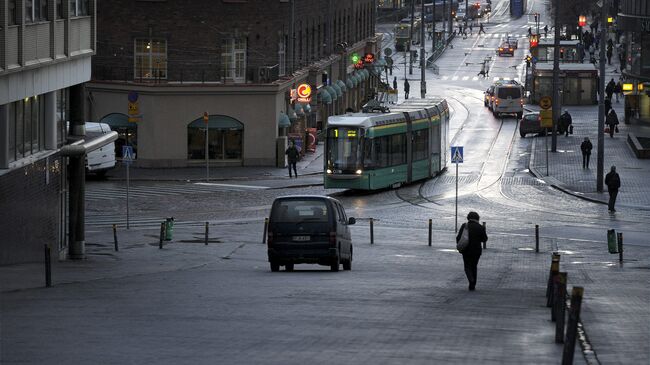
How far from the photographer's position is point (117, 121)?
63000 mm

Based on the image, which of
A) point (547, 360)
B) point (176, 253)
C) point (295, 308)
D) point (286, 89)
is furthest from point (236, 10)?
point (547, 360)

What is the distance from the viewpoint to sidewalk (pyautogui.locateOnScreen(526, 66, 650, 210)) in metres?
52.3

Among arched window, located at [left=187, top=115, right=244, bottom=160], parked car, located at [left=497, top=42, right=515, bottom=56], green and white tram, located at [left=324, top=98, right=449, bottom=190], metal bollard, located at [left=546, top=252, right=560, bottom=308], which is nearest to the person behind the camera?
metal bollard, located at [left=546, top=252, right=560, bottom=308]

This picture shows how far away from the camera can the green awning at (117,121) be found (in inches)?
2474

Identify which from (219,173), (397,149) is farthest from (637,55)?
(219,173)

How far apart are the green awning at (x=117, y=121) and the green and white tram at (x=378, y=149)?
479 inches

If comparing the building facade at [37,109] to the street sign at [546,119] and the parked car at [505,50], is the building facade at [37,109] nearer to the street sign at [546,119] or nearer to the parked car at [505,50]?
the street sign at [546,119]

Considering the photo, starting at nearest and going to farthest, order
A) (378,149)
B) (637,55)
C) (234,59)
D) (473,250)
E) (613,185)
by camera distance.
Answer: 1. (473,250)
2. (613,185)
3. (378,149)
4. (234,59)
5. (637,55)

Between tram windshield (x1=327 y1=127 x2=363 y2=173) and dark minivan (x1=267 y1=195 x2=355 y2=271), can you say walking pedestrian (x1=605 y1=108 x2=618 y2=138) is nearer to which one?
tram windshield (x1=327 y1=127 x2=363 y2=173)

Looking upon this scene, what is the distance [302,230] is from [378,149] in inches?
Answer: 972

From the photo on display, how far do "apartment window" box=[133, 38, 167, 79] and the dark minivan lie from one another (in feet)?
116

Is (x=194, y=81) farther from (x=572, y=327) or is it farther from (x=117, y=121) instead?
(x=572, y=327)

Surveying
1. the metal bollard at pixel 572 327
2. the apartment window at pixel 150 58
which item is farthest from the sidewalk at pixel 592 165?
the metal bollard at pixel 572 327

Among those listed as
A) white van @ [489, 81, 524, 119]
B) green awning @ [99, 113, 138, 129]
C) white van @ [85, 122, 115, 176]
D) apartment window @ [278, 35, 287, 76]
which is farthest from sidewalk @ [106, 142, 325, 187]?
white van @ [489, 81, 524, 119]
